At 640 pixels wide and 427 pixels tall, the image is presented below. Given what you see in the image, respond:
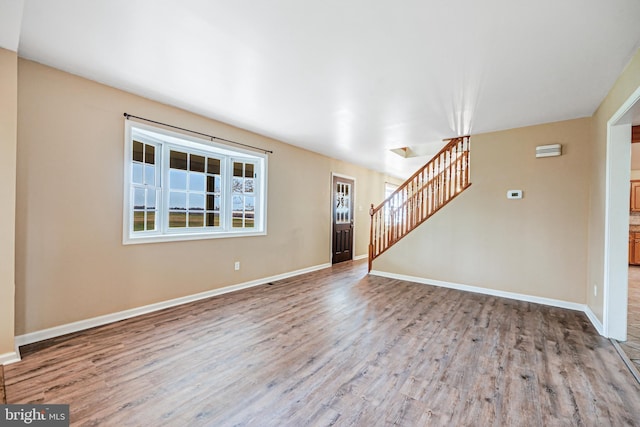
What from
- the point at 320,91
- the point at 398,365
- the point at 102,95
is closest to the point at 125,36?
the point at 102,95

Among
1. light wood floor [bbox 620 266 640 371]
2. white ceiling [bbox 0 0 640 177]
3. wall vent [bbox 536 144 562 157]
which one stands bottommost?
light wood floor [bbox 620 266 640 371]

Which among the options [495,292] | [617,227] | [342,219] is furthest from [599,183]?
[342,219]

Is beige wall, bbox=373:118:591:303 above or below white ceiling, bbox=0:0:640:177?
below

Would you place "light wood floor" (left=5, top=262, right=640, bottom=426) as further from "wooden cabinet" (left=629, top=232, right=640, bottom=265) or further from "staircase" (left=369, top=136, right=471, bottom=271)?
"wooden cabinet" (left=629, top=232, right=640, bottom=265)

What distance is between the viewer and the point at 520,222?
13.3 ft

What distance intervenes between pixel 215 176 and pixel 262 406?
3248 mm

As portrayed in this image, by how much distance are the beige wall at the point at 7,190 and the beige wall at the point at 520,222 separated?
5037mm

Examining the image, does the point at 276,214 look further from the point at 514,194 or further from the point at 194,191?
the point at 514,194

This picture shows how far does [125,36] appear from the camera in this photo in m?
2.11

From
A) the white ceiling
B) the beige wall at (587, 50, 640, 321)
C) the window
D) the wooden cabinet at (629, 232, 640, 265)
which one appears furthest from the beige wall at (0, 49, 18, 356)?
the wooden cabinet at (629, 232, 640, 265)

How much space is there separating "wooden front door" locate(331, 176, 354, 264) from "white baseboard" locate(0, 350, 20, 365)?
4953 millimetres

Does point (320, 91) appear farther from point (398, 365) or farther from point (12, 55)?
point (398, 365)

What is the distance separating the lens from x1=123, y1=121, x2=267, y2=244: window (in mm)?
3297

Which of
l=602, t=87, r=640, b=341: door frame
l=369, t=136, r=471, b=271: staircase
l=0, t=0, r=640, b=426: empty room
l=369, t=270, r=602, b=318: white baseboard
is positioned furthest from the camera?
l=369, t=136, r=471, b=271: staircase
